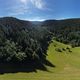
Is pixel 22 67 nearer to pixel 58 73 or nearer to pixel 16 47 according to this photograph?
pixel 16 47

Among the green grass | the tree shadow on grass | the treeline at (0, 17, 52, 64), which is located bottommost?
the green grass

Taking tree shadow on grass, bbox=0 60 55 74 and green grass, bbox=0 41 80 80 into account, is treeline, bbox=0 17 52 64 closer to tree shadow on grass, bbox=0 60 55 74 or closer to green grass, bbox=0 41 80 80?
tree shadow on grass, bbox=0 60 55 74

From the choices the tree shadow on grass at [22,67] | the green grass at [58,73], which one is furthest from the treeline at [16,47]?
the green grass at [58,73]

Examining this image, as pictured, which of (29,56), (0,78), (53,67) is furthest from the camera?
(53,67)

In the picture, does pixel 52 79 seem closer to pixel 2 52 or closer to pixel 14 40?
pixel 2 52

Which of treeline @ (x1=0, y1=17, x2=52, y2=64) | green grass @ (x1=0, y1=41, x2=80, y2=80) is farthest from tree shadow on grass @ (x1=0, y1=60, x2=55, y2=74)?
green grass @ (x1=0, y1=41, x2=80, y2=80)

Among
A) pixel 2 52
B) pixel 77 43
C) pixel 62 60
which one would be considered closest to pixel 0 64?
pixel 2 52

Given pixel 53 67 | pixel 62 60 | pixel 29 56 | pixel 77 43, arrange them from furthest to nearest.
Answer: pixel 77 43 → pixel 62 60 → pixel 53 67 → pixel 29 56

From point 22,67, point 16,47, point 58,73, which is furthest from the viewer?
point 16,47

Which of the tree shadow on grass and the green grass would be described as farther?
the tree shadow on grass

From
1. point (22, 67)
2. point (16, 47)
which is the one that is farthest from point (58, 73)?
point (16, 47)

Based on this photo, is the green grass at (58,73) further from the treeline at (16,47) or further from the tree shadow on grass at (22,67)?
the treeline at (16,47)
